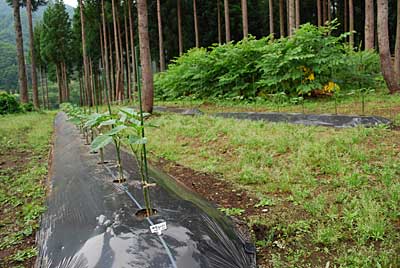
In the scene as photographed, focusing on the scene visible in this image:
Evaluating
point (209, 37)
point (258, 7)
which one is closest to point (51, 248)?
point (209, 37)

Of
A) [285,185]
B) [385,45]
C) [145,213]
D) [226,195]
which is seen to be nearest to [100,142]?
[145,213]

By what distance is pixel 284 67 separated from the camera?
7.66 meters

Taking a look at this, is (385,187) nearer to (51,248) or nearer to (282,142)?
(282,142)

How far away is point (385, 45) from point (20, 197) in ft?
24.0

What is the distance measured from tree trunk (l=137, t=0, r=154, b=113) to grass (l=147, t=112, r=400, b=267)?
8.77 ft

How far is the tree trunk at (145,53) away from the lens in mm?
7082

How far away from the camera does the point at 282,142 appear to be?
3900 millimetres

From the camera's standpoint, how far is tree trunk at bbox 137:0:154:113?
279 inches

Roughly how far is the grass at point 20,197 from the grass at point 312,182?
154cm

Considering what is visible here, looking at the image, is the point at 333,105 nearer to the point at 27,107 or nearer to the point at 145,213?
the point at 145,213

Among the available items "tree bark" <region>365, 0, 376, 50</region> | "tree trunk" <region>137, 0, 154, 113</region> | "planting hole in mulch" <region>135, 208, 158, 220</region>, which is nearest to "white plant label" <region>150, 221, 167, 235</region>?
"planting hole in mulch" <region>135, 208, 158, 220</region>

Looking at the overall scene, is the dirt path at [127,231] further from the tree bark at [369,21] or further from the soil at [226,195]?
the tree bark at [369,21]

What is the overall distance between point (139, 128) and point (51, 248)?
0.90 m

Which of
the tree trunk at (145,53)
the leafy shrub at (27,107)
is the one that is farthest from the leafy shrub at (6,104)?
the tree trunk at (145,53)
